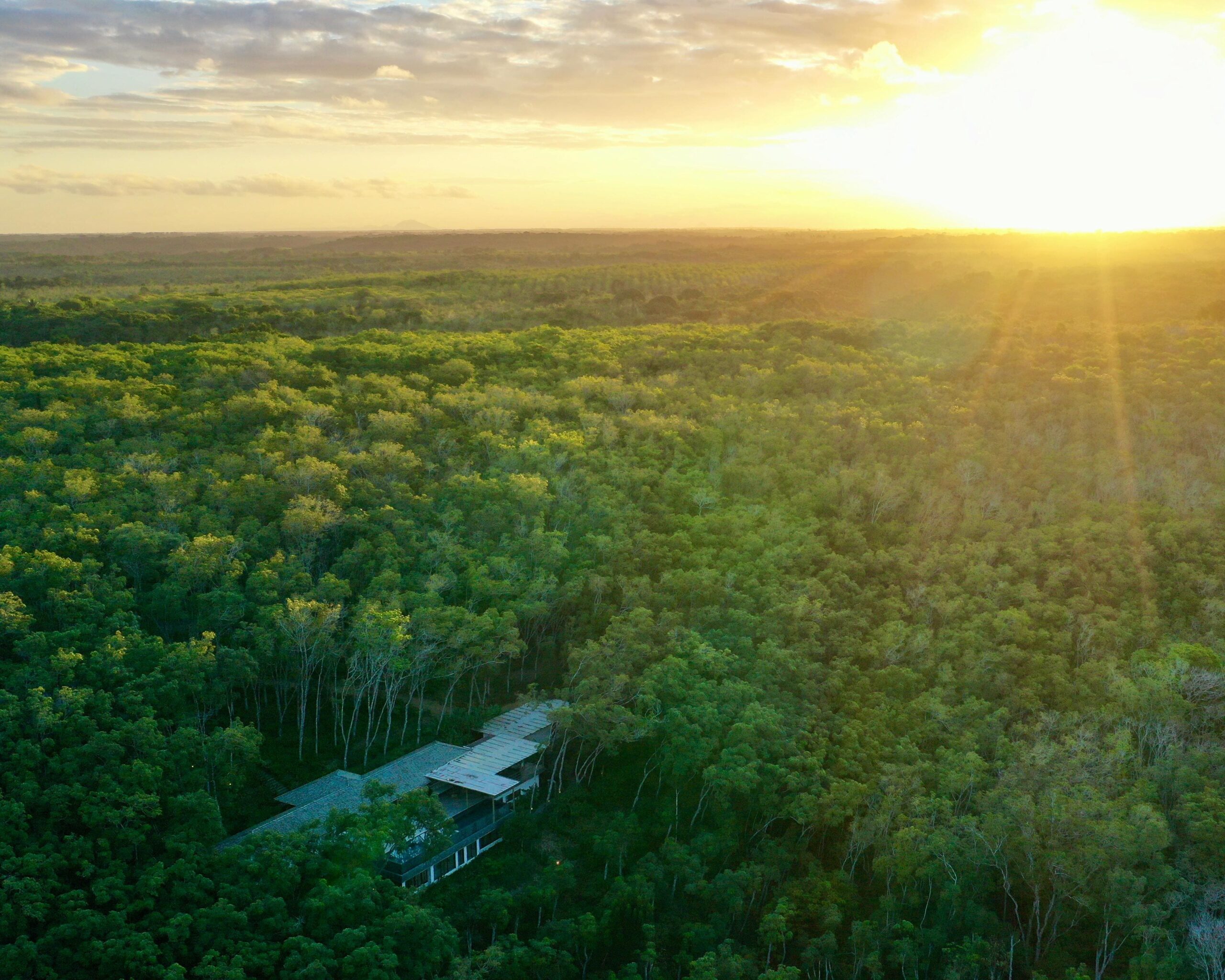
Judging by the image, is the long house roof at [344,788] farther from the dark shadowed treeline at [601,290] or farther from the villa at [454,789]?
the dark shadowed treeline at [601,290]

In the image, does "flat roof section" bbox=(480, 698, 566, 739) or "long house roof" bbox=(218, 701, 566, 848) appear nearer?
"long house roof" bbox=(218, 701, 566, 848)

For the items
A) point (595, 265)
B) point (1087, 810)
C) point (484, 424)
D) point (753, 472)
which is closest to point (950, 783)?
point (1087, 810)

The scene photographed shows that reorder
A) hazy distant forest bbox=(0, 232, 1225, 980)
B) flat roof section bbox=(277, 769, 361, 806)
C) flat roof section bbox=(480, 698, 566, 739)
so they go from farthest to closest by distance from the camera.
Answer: flat roof section bbox=(480, 698, 566, 739), flat roof section bbox=(277, 769, 361, 806), hazy distant forest bbox=(0, 232, 1225, 980)

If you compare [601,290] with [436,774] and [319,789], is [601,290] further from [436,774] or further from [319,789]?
[319,789]

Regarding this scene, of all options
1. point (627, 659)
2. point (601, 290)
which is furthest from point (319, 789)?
point (601, 290)

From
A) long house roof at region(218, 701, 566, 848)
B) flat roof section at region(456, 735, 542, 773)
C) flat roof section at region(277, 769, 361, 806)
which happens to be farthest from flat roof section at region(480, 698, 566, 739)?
flat roof section at region(277, 769, 361, 806)

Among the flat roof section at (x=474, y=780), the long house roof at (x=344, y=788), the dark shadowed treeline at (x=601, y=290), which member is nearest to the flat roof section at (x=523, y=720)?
the long house roof at (x=344, y=788)

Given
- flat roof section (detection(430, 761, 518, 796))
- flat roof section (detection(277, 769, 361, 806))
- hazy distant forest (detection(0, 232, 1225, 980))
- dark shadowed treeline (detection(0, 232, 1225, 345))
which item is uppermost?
dark shadowed treeline (detection(0, 232, 1225, 345))

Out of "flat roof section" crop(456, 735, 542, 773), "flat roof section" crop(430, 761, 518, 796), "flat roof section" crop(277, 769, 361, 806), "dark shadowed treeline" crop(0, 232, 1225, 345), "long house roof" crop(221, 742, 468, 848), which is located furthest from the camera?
"dark shadowed treeline" crop(0, 232, 1225, 345)

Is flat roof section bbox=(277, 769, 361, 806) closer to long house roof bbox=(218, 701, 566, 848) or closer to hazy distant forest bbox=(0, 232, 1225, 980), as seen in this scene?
long house roof bbox=(218, 701, 566, 848)
